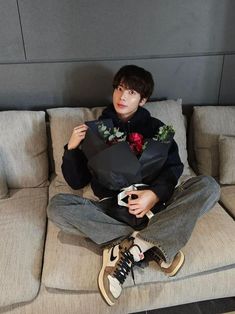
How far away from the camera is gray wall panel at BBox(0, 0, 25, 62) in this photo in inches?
64.0

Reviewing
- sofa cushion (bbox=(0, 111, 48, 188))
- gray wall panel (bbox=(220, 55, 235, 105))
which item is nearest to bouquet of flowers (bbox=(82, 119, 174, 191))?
sofa cushion (bbox=(0, 111, 48, 188))

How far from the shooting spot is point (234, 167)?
1670mm

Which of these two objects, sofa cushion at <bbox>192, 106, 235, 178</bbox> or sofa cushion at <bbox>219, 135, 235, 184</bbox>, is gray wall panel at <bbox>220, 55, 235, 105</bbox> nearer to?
sofa cushion at <bbox>192, 106, 235, 178</bbox>

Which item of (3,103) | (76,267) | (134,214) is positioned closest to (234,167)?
(134,214)

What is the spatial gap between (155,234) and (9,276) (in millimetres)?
572

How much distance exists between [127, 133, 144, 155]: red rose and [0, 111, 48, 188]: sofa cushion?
0.51 meters

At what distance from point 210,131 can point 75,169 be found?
0.80 m

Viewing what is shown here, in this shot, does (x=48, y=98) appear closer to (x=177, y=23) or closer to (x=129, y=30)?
(x=129, y=30)

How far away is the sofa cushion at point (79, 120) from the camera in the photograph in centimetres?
168

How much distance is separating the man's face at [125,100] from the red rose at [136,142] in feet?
0.41

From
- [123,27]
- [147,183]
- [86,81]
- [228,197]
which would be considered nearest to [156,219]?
[147,183]

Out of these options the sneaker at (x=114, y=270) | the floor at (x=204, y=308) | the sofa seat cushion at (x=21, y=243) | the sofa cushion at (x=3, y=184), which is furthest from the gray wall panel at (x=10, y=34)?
the floor at (x=204, y=308)

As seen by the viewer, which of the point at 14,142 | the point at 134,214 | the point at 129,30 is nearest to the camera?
the point at 134,214

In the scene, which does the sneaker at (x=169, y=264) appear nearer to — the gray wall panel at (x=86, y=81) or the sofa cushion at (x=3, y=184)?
the sofa cushion at (x=3, y=184)
